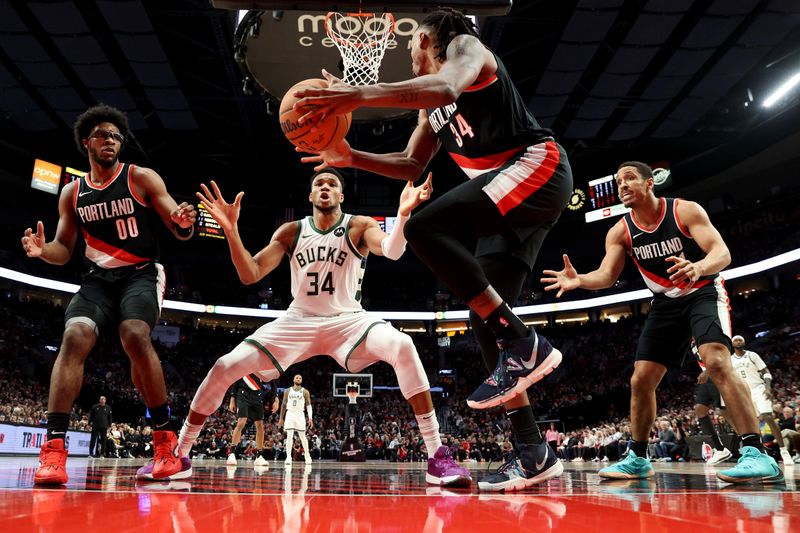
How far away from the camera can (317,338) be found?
4.08 m

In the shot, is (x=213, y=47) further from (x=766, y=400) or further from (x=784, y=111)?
(x=784, y=111)

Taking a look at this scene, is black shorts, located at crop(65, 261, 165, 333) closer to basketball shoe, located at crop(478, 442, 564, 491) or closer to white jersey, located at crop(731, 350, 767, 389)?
basketball shoe, located at crop(478, 442, 564, 491)

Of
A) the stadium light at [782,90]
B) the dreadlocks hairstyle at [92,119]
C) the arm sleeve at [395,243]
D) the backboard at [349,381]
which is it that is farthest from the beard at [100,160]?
the stadium light at [782,90]

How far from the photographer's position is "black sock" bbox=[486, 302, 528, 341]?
2.76 metres

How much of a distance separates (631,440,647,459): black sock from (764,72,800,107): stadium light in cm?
1868

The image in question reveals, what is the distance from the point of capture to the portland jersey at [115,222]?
12.9ft

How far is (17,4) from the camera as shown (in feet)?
43.1

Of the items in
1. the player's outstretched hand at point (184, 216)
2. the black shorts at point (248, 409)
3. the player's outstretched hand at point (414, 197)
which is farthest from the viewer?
the black shorts at point (248, 409)

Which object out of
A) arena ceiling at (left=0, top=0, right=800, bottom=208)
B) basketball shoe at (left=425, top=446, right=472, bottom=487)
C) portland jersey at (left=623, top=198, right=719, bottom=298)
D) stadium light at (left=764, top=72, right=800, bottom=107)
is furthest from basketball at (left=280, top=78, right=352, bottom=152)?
stadium light at (left=764, top=72, right=800, bottom=107)

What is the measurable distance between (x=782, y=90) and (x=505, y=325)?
68.3 ft

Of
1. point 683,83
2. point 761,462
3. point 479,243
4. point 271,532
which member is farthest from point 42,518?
point 683,83

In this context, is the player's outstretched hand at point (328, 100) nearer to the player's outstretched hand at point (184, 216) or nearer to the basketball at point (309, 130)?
the basketball at point (309, 130)

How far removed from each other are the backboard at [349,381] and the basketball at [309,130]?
1618 cm

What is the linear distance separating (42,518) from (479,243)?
243cm
